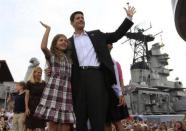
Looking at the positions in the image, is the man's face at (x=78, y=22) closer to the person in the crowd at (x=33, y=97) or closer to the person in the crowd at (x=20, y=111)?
the person in the crowd at (x=33, y=97)

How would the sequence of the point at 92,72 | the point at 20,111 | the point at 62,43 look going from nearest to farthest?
the point at 92,72, the point at 62,43, the point at 20,111

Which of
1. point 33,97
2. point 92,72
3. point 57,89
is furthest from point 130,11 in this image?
point 33,97

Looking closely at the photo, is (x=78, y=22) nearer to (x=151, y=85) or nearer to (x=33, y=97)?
(x=33, y=97)

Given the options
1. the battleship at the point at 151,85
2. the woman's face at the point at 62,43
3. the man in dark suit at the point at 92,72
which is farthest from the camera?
the battleship at the point at 151,85

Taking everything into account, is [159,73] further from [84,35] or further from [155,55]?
[84,35]

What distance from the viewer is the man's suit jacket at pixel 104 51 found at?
374cm

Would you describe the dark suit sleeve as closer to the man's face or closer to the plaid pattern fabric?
the man's face

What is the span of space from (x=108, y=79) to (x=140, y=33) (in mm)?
70633

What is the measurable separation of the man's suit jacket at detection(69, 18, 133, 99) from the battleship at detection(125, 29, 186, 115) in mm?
51690

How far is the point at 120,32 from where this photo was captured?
3814 millimetres

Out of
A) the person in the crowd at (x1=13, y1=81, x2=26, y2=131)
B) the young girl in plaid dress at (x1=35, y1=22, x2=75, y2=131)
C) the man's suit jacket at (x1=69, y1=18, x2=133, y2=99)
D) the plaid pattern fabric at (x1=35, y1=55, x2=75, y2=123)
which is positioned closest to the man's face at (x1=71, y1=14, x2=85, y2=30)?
the man's suit jacket at (x1=69, y1=18, x2=133, y2=99)

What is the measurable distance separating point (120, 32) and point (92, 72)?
555mm

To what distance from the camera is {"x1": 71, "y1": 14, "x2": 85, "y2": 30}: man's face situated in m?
3.93

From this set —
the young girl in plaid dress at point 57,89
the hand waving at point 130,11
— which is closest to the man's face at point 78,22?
the young girl in plaid dress at point 57,89
